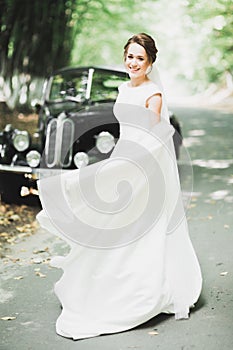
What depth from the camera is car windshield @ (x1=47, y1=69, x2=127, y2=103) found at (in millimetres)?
9805

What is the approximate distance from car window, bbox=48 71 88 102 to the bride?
16.5 ft

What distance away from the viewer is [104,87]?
32.4 ft

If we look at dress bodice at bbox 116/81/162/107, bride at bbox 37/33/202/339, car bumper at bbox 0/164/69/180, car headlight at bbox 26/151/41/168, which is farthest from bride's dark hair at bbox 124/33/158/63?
car headlight at bbox 26/151/41/168

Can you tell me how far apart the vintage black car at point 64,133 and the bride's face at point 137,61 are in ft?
12.0

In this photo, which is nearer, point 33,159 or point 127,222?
point 127,222

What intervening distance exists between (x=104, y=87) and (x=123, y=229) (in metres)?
5.33

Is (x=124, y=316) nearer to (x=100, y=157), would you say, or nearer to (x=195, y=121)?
(x=100, y=157)

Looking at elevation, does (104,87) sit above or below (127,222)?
above

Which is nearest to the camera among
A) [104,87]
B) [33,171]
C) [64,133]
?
[33,171]

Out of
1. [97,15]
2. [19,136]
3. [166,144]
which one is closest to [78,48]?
[97,15]

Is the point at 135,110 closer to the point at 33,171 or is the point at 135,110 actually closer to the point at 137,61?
the point at 137,61

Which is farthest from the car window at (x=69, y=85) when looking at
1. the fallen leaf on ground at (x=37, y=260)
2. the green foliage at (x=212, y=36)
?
the green foliage at (x=212, y=36)

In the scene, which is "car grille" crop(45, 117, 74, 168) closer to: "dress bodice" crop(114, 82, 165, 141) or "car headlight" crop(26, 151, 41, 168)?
"car headlight" crop(26, 151, 41, 168)

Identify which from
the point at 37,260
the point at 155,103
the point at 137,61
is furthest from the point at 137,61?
the point at 37,260
